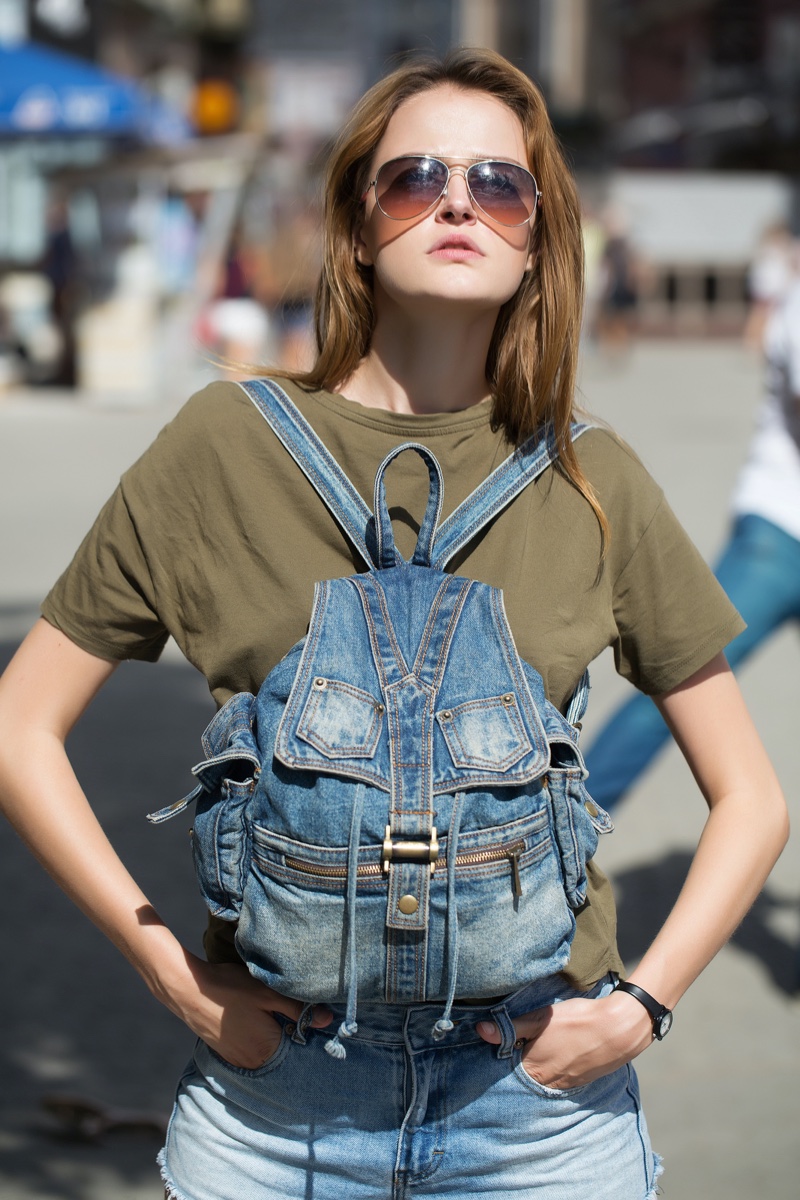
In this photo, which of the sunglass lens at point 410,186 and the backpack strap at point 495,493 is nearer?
the backpack strap at point 495,493

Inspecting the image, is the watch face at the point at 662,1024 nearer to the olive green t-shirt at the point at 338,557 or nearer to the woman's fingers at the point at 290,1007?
the olive green t-shirt at the point at 338,557

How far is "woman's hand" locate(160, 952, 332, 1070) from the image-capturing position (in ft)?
5.56

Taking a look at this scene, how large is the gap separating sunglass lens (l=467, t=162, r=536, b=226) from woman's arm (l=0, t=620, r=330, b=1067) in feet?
2.43

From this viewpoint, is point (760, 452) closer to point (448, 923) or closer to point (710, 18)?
point (448, 923)

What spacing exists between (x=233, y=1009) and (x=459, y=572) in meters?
0.57

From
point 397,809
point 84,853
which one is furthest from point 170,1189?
point 397,809

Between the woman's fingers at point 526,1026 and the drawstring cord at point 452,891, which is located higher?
the drawstring cord at point 452,891

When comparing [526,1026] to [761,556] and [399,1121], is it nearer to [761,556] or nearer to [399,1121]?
[399,1121]

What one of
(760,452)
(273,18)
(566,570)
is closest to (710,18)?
(273,18)

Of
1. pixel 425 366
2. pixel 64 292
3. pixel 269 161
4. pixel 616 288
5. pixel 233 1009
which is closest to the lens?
pixel 233 1009

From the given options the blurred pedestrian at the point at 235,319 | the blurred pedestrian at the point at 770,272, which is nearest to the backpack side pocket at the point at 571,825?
the blurred pedestrian at the point at 235,319

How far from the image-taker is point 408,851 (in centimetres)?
147

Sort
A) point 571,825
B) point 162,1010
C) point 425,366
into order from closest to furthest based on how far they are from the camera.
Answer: point 571,825 < point 425,366 < point 162,1010

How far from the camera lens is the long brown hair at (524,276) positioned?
1907 millimetres
